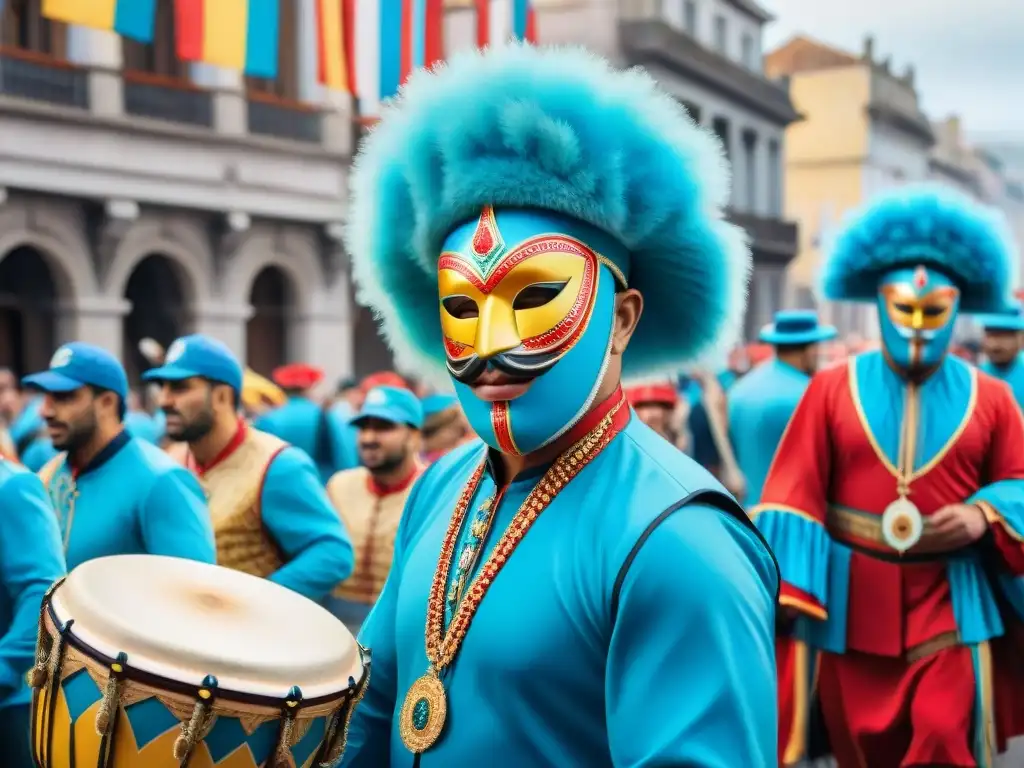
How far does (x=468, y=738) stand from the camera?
2.39 meters

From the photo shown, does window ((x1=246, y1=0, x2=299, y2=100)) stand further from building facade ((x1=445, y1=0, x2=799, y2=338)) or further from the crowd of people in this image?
the crowd of people

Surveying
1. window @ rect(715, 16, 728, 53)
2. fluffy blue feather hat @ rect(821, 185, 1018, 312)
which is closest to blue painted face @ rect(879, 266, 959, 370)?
fluffy blue feather hat @ rect(821, 185, 1018, 312)

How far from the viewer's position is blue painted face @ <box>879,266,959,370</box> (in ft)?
17.7

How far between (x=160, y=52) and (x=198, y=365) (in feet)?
48.2

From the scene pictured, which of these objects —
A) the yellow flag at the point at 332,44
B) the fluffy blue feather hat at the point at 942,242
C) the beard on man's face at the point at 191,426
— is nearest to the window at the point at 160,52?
the yellow flag at the point at 332,44

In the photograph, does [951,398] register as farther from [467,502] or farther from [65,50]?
[65,50]

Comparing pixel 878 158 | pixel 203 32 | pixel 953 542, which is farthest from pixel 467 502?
pixel 878 158

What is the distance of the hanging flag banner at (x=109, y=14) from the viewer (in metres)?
12.5

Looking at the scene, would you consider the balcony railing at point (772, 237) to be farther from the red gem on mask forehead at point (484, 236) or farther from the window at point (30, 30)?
the red gem on mask forehead at point (484, 236)

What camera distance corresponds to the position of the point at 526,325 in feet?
8.13

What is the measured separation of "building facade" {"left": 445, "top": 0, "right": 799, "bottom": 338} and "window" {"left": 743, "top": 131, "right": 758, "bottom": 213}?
28 mm

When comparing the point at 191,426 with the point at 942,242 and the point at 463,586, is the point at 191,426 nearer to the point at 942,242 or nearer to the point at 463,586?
the point at 942,242

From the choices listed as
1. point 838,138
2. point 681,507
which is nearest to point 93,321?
point 681,507

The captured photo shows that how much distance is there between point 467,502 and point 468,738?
46 centimetres
